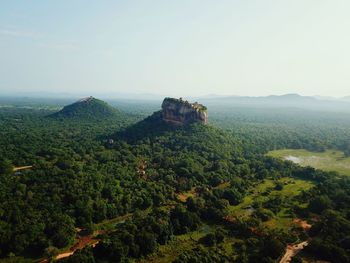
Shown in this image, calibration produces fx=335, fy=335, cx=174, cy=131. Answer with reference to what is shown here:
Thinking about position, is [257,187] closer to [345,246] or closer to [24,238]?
[345,246]

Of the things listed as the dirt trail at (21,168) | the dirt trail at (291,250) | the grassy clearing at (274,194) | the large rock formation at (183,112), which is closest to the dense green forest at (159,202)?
the grassy clearing at (274,194)

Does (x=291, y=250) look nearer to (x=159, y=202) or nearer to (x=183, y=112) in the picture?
(x=159, y=202)

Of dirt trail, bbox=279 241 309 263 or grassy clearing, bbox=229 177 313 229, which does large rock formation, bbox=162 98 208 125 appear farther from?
dirt trail, bbox=279 241 309 263

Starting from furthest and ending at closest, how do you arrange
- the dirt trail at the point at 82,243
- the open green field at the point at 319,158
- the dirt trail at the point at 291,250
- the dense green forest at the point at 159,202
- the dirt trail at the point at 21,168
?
the open green field at the point at 319,158 → the dirt trail at the point at 21,168 → the dense green forest at the point at 159,202 → the dirt trail at the point at 291,250 → the dirt trail at the point at 82,243

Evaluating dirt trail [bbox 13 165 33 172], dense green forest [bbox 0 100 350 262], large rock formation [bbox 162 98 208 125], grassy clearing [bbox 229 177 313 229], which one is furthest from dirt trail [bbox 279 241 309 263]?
large rock formation [bbox 162 98 208 125]

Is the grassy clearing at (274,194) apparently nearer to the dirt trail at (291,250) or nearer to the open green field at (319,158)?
the dirt trail at (291,250)

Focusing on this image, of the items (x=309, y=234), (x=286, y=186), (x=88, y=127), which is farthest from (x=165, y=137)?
(x=309, y=234)
